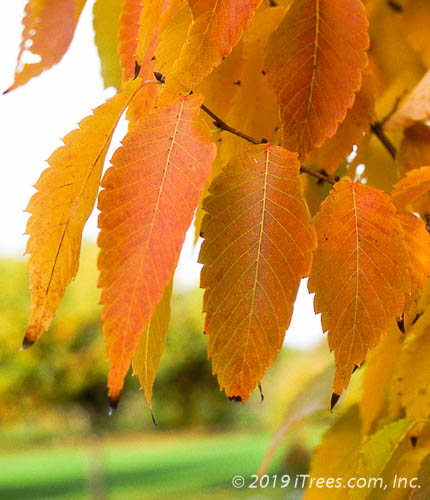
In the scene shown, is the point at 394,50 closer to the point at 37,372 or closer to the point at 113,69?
the point at 113,69

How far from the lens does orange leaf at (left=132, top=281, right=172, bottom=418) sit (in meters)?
0.38

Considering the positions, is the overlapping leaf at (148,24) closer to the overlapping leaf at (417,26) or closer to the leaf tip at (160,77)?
the leaf tip at (160,77)

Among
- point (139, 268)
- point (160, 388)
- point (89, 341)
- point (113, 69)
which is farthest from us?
point (160, 388)

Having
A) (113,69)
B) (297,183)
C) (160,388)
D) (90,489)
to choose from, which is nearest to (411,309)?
(297,183)

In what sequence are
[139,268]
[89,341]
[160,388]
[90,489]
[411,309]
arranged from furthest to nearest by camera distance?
[160,388]
[90,489]
[89,341]
[411,309]
[139,268]

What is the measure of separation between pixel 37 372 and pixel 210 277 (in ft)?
37.2

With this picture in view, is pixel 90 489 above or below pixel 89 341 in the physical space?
below

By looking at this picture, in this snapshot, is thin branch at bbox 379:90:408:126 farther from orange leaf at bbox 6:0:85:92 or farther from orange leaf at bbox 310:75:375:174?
orange leaf at bbox 6:0:85:92

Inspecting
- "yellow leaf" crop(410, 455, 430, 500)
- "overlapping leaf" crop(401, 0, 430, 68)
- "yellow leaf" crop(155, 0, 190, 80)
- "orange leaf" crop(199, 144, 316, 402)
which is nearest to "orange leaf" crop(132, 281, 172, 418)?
"orange leaf" crop(199, 144, 316, 402)

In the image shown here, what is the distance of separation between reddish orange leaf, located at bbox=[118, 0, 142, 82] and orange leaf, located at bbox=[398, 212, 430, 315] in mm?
241

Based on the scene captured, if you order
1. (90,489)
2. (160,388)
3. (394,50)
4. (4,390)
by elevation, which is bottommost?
(90,489)

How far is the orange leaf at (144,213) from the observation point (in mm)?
288

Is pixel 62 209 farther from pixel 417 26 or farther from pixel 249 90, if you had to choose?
pixel 417 26

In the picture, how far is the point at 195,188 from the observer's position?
31cm
